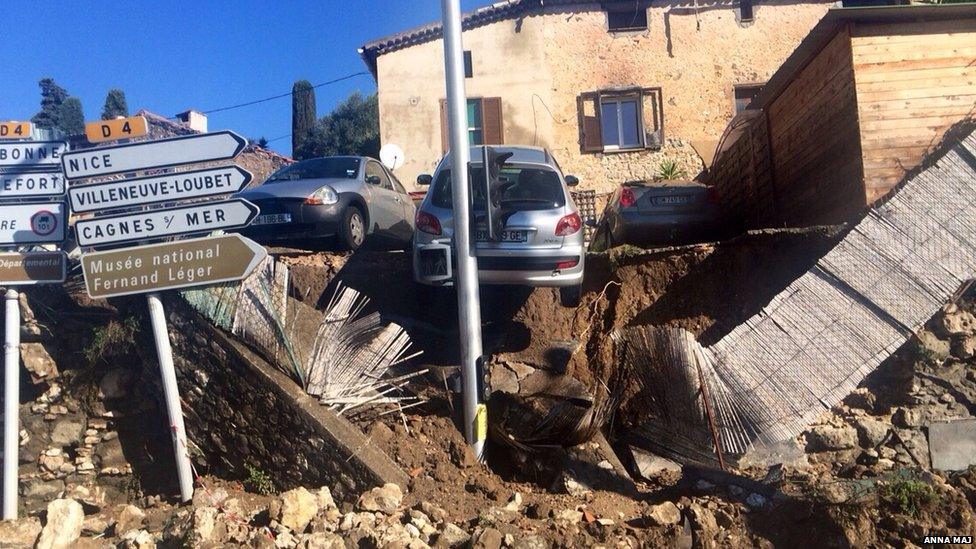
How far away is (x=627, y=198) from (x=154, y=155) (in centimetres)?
729

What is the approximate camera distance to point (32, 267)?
672 cm

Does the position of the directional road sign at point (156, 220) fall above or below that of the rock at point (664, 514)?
above

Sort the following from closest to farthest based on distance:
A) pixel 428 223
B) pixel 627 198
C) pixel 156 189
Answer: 1. pixel 156 189
2. pixel 428 223
3. pixel 627 198

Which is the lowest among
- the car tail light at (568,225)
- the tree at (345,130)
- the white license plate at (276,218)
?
the car tail light at (568,225)

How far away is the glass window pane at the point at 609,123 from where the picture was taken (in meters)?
21.6

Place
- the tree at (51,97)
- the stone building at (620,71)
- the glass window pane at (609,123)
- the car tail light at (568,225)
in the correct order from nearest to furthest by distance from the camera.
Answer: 1. the car tail light at (568,225)
2. the stone building at (620,71)
3. the glass window pane at (609,123)
4. the tree at (51,97)

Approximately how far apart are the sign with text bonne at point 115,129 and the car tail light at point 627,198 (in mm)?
7271

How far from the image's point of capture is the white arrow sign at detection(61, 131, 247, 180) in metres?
6.71

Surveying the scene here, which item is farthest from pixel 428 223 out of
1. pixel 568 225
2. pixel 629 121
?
pixel 629 121

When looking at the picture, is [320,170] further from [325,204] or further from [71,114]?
[71,114]

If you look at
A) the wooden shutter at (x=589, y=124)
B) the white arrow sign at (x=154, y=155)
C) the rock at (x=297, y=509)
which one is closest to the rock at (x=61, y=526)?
the rock at (x=297, y=509)

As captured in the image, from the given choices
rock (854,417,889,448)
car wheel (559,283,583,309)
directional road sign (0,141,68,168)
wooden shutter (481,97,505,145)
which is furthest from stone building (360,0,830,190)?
directional road sign (0,141,68,168)

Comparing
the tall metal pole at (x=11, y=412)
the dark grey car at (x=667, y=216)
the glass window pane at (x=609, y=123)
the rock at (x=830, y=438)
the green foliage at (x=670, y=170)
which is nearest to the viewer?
the tall metal pole at (x=11, y=412)

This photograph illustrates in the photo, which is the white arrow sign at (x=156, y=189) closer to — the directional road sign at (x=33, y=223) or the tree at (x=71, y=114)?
the directional road sign at (x=33, y=223)
